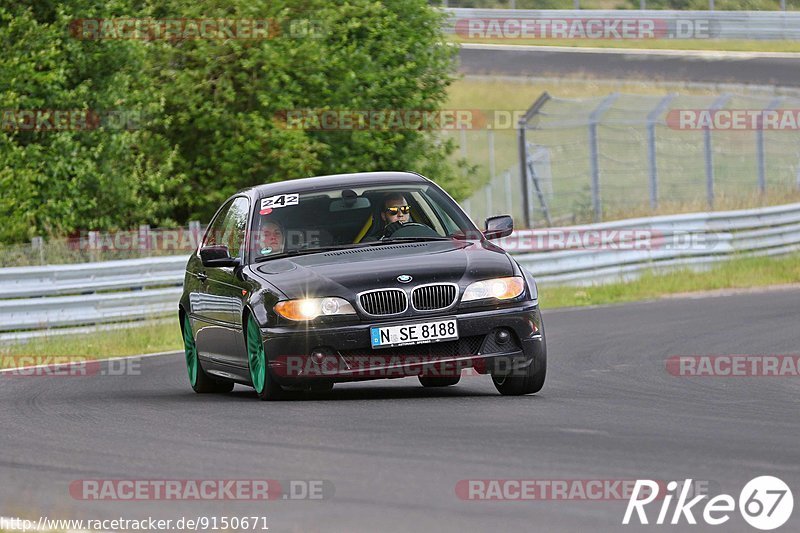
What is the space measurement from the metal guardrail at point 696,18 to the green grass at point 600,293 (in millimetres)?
23410

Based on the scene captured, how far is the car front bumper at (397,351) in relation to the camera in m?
9.61

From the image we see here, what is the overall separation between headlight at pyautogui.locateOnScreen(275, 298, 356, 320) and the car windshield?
92cm

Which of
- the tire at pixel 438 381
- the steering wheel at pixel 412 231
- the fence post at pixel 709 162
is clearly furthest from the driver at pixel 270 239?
the fence post at pixel 709 162

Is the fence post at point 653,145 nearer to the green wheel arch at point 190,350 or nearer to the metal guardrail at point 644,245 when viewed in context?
the metal guardrail at point 644,245

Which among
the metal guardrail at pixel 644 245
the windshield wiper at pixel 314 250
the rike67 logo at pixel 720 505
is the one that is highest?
the windshield wiper at pixel 314 250

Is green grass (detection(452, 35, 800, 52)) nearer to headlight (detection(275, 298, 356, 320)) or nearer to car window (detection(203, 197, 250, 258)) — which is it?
car window (detection(203, 197, 250, 258))

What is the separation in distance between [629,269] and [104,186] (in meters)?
9.01

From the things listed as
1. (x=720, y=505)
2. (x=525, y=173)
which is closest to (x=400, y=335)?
(x=720, y=505)

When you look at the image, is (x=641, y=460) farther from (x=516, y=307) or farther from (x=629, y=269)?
(x=629, y=269)

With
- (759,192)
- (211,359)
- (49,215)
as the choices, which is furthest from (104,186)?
(211,359)

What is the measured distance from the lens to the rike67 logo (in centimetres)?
568

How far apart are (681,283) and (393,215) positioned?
12557 millimetres

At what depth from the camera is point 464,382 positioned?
11.7 meters

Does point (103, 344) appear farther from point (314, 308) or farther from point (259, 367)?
point (314, 308)
